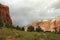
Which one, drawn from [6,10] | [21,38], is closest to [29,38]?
[21,38]

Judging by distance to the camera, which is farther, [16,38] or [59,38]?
[59,38]

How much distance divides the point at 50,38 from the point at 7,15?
4561 cm

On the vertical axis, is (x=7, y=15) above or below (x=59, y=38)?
above

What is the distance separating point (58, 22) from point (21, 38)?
78.1 metres

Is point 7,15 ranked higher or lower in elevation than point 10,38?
higher

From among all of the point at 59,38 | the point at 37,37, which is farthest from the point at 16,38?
the point at 59,38

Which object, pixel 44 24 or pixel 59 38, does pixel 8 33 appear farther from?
pixel 44 24

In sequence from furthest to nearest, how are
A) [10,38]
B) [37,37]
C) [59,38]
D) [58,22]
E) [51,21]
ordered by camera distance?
[51,21] → [58,22] → [59,38] → [37,37] → [10,38]

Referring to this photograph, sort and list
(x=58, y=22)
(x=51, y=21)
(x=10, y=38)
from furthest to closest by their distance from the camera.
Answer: (x=51, y=21), (x=58, y=22), (x=10, y=38)

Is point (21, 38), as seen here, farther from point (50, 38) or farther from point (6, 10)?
point (6, 10)

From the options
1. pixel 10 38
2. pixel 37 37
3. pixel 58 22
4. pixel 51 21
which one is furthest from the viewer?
pixel 51 21

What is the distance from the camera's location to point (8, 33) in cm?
2892

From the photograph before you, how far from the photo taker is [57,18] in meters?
107

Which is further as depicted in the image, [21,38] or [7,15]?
[7,15]
